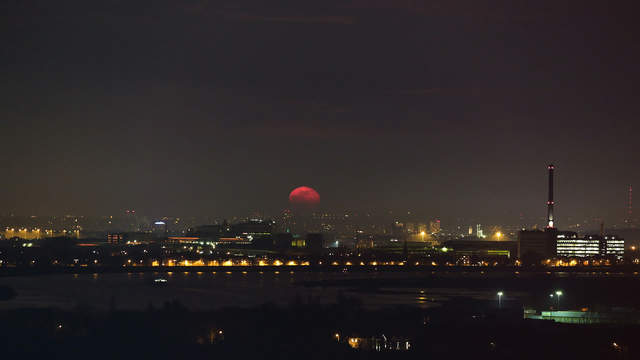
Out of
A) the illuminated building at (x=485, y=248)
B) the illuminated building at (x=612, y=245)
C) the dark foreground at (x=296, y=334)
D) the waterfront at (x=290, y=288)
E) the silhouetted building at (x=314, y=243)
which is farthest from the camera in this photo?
the silhouetted building at (x=314, y=243)

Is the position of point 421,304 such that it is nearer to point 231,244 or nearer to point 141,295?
point 141,295

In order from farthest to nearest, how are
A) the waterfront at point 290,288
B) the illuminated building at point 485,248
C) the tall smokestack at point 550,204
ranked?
the illuminated building at point 485,248, the tall smokestack at point 550,204, the waterfront at point 290,288

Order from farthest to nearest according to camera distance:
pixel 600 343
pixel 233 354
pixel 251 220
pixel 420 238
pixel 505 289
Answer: pixel 420 238 → pixel 251 220 → pixel 505 289 → pixel 600 343 → pixel 233 354

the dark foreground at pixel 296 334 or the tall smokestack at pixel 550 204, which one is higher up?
the tall smokestack at pixel 550 204

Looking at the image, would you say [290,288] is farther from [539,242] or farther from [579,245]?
[579,245]

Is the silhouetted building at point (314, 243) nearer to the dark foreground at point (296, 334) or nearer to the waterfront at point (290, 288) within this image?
the waterfront at point (290, 288)

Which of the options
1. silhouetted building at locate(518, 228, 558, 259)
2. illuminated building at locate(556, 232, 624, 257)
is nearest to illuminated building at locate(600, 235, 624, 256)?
illuminated building at locate(556, 232, 624, 257)

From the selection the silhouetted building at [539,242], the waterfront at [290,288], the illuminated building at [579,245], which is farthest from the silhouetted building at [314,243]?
the waterfront at [290,288]

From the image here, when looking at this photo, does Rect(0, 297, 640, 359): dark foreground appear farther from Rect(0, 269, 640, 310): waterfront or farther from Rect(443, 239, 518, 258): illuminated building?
Rect(443, 239, 518, 258): illuminated building

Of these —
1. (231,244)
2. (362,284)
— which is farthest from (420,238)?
(362,284)
